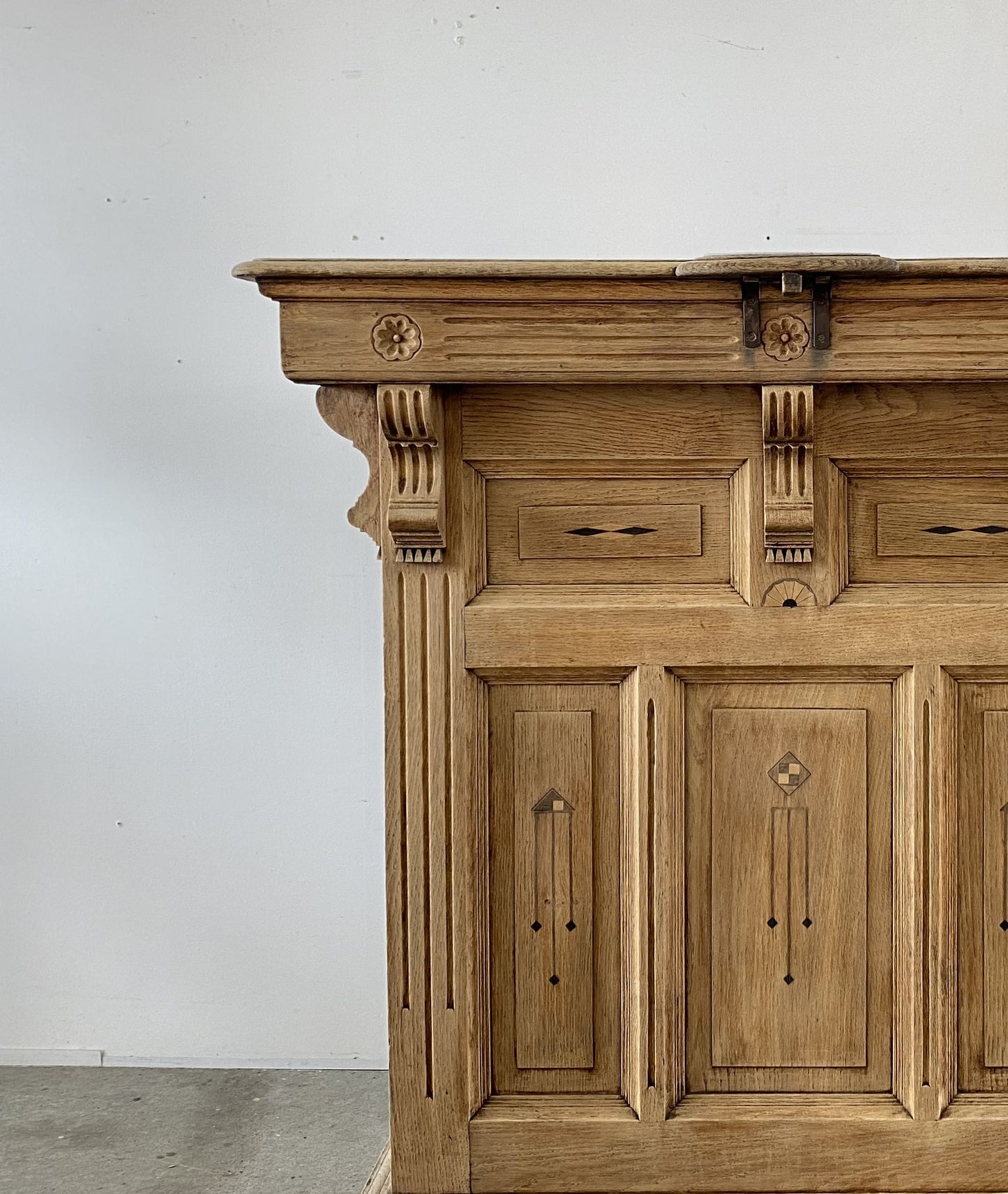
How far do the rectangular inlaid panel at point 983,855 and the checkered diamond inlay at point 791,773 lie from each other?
241 millimetres

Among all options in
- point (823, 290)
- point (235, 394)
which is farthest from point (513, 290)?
point (235, 394)

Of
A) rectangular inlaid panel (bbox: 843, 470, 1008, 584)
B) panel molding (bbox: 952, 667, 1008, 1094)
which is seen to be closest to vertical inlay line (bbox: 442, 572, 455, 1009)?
rectangular inlaid panel (bbox: 843, 470, 1008, 584)

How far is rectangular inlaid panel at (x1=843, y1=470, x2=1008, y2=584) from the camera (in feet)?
5.58

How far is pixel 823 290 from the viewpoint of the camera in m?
1.61

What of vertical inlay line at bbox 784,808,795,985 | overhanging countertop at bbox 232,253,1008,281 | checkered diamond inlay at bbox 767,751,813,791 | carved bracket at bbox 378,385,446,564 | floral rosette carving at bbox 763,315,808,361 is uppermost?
overhanging countertop at bbox 232,253,1008,281

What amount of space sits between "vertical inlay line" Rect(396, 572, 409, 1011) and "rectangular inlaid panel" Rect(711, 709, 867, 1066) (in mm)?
485

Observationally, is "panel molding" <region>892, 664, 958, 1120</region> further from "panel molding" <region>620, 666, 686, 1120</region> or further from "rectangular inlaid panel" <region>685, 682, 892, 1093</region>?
"panel molding" <region>620, 666, 686, 1120</region>

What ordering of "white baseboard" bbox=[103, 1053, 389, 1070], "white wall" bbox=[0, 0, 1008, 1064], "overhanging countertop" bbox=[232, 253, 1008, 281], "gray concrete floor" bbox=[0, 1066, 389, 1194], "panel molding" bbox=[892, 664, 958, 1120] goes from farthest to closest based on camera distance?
"white baseboard" bbox=[103, 1053, 389, 1070]
"white wall" bbox=[0, 0, 1008, 1064]
"gray concrete floor" bbox=[0, 1066, 389, 1194]
"panel molding" bbox=[892, 664, 958, 1120]
"overhanging countertop" bbox=[232, 253, 1008, 281]

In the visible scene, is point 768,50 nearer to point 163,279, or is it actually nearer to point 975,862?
point 163,279

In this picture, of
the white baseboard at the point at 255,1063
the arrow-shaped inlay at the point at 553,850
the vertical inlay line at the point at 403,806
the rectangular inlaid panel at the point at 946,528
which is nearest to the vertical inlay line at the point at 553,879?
the arrow-shaped inlay at the point at 553,850

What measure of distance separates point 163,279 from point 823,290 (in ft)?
5.22

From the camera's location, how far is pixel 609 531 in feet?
5.63

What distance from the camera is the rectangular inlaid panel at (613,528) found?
5.62 feet

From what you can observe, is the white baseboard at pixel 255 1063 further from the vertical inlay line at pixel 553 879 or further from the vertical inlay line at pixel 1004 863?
the vertical inlay line at pixel 1004 863
